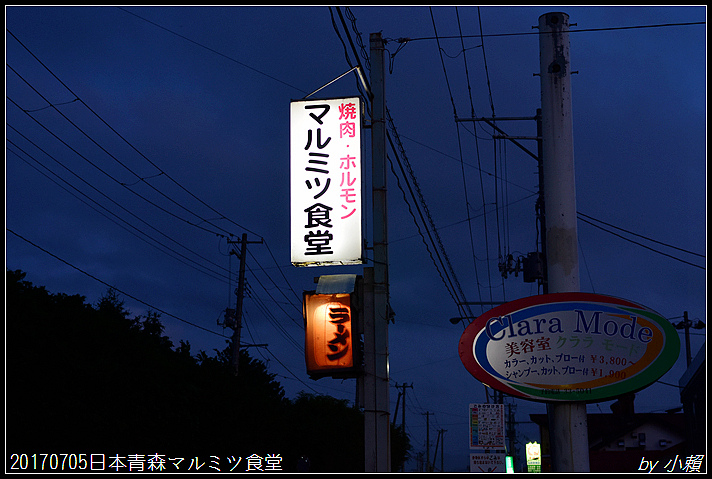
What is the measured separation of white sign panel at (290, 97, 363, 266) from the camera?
11500 mm

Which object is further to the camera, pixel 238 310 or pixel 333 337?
pixel 238 310

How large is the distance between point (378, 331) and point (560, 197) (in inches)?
152

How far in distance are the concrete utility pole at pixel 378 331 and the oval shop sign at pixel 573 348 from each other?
2863 millimetres

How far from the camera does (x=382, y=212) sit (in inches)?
477

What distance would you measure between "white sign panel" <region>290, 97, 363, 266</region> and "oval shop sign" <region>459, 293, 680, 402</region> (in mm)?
3334

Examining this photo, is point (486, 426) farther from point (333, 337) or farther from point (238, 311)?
point (238, 311)

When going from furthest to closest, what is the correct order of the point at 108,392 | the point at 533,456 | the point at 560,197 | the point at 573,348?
1. the point at 533,456
2. the point at 108,392
3. the point at 560,197
4. the point at 573,348

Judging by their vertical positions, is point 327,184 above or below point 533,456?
above

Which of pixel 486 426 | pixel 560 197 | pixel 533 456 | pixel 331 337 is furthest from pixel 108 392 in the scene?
pixel 533 456

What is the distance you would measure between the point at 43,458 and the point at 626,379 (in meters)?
14.2

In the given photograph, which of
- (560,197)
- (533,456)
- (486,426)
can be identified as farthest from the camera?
(533,456)

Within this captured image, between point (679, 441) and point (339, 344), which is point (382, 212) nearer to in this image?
point (339, 344)

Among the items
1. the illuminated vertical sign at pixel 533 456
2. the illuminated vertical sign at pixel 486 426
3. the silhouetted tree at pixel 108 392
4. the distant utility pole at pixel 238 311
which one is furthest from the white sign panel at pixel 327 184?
the illuminated vertical sign at pixel 533 456

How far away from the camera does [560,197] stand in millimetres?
9570
